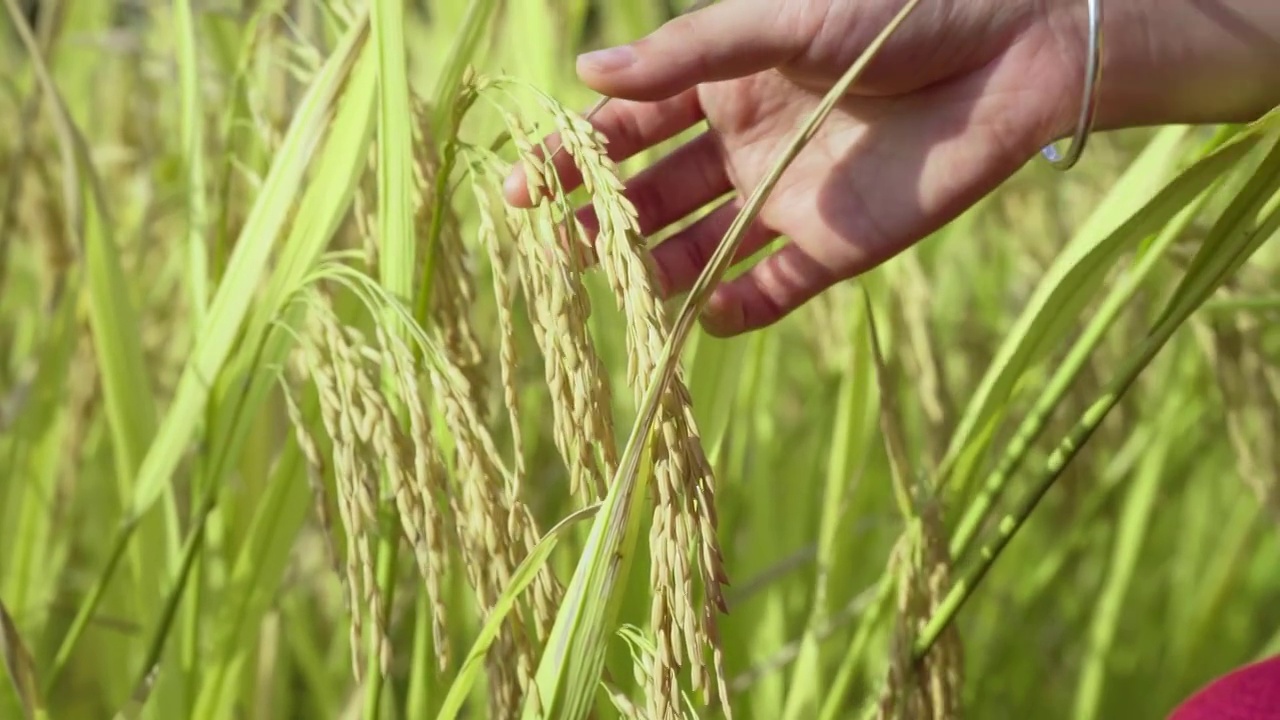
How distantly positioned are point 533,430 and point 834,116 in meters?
0.59

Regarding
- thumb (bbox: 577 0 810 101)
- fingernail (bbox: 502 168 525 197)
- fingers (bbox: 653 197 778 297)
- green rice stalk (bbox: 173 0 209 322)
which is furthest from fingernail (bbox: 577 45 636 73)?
green rice stalk (bbox: 173 0 209 322)

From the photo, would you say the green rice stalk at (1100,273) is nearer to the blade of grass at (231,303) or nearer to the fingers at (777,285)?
the fingers at (777,285)

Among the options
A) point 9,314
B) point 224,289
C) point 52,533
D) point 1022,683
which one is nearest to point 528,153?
point 224,289

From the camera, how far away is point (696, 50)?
668mm

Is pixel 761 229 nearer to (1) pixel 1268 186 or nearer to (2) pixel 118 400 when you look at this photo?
(1) pixel 1268 186

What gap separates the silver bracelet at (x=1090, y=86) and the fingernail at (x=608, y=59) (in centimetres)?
26

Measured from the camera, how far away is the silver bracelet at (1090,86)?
2.34 feet

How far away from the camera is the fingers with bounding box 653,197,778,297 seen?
2.88 ft

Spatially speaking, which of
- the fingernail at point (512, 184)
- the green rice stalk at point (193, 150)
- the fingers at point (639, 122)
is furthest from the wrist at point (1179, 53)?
the green rice stalk at point (193, 150)

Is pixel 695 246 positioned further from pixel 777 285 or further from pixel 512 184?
pixel 512 184

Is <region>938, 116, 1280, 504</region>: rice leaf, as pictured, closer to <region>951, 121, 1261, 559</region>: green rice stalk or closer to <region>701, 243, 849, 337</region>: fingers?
<region>951, 121, 1261, 559</region>: green rice stalk

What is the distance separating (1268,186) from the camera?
64cm

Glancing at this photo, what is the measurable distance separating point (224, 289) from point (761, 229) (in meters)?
0.36

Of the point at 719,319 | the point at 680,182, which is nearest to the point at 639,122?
the point at 680,182
